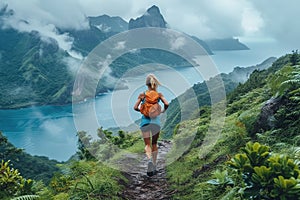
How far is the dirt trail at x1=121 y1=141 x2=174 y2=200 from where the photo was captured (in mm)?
4797

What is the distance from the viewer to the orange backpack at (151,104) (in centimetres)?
545

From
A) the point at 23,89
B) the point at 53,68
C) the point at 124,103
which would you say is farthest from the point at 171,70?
the point at 53,68

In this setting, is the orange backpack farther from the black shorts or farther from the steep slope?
the steep slope

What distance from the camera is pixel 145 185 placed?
5.35 meters

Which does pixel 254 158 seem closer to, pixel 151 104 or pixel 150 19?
pixel 151 104

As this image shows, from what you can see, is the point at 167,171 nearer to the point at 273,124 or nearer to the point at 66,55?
the point at 273,124

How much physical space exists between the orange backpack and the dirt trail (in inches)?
46.2

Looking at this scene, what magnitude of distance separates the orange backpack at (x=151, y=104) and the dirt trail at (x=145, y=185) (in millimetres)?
1173

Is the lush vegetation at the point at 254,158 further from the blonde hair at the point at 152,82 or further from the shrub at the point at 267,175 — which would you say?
the blonde hair at the point at 152,82

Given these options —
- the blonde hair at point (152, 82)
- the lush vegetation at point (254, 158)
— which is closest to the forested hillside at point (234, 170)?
the lush vegetation at point (254, 158)

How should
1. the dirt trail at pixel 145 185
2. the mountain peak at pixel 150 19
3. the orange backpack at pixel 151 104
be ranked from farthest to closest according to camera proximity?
the mountain peak at pixel 150 19 → the orange backpack at pixel 151 104 → the dirt trail at pixel 145 185

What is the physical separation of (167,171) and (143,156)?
168 centimetres

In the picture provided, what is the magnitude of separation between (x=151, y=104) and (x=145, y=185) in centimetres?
140

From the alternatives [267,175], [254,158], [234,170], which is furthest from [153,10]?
[267,175]
